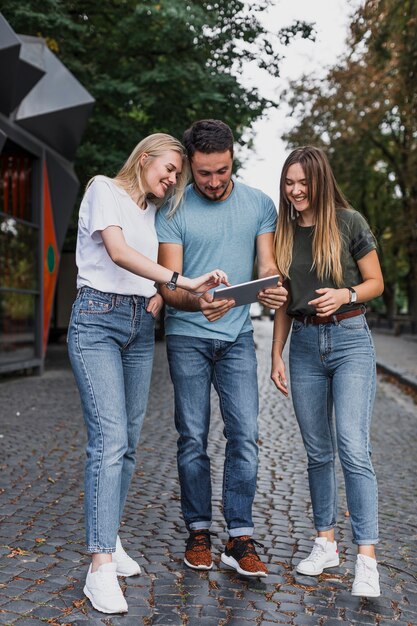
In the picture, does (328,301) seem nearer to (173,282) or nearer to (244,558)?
(173,282)

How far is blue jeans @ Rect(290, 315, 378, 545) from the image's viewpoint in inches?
141

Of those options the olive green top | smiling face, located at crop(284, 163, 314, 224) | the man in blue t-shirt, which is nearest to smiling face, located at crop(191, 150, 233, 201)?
the man in blue t-shirt

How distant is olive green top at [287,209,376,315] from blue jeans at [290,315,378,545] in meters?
0.13

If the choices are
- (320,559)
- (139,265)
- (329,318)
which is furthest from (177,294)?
(320,559)

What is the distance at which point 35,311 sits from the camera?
1462 centimetres

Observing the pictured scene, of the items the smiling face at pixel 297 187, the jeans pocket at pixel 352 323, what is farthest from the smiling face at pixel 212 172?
the jeans pocket at pixel 352 323

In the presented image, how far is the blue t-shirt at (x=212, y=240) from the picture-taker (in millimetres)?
3760

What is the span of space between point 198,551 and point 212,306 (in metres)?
1.19

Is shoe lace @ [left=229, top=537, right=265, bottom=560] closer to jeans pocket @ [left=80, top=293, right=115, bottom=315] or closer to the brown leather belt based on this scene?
the brown leather belt

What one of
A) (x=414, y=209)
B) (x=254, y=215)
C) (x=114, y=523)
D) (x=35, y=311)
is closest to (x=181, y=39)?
(x=35, y=311)

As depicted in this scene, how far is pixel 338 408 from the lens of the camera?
12.1ft

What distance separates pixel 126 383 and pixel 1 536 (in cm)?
134

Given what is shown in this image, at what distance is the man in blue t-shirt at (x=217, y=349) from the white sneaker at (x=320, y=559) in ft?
0.66

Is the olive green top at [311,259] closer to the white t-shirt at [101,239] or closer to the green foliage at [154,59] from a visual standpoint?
the white t-shirt at [101,239]
